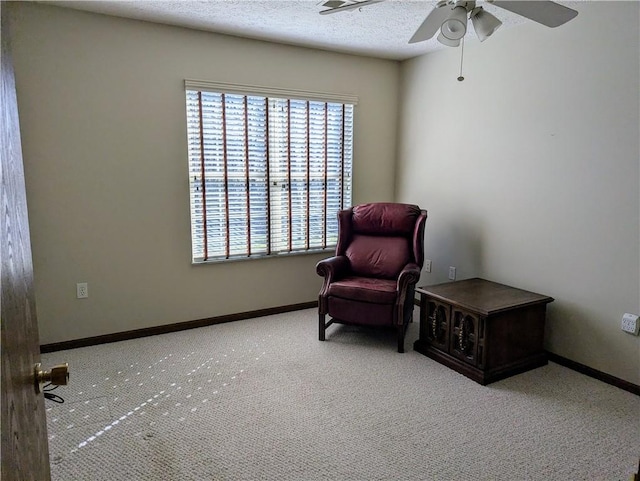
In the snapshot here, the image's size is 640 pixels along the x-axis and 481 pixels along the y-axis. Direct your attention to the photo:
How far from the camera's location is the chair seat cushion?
3.22 m

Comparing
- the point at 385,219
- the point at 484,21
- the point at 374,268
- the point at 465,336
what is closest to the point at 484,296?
the point at 465,336

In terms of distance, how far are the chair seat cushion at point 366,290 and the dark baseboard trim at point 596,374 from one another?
4.00 feet

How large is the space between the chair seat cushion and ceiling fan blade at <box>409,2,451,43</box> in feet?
5.69

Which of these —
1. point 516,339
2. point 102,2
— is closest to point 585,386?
point 516,339

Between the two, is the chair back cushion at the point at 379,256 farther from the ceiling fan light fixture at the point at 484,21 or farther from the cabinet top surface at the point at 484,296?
the ceiling fan light fixture at the point at 484,21

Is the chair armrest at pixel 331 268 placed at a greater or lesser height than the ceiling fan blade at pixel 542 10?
lesser

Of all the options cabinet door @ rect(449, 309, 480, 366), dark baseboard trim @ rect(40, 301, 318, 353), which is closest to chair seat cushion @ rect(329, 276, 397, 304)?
cabinet door @ rect(449, 309, 480, 366)

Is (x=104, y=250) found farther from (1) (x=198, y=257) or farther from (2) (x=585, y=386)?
(2) (x=585, y=386)

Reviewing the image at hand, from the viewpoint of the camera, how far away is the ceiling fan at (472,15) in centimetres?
180

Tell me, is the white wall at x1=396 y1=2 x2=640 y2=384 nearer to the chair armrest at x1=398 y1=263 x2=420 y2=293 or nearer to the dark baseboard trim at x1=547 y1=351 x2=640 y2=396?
the dark baseboard trim at x1=547 y1=351 x2=640 y2=396

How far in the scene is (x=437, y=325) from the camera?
3.10 m

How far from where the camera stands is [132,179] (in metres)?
3.29

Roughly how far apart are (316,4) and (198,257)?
2134 mm

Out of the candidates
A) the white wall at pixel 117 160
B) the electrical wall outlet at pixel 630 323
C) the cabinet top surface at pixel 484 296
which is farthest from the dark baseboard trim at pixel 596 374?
the white wall at pixel 117 160
